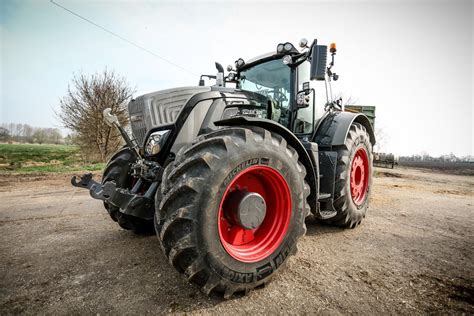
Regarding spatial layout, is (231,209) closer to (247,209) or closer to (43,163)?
(247,209)

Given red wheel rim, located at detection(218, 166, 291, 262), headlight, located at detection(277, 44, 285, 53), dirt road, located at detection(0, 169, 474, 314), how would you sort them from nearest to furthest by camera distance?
dirt road, located at detection(0, 169, 474, 314), red wheel rim, located at detection(218, 166, 291, 262), headlight, located at detection(277, 44, 285, 53)

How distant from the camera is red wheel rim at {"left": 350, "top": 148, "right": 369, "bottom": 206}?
428 centimetres

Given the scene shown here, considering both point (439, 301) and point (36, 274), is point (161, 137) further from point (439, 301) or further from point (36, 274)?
point (439, 301)

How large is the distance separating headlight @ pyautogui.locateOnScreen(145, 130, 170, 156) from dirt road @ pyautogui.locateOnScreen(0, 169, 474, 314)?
113cm

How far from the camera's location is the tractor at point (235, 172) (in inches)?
71.2

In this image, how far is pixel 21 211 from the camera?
4.69m

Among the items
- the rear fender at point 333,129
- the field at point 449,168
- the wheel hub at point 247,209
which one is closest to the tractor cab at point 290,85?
the rear fender at point 333,129

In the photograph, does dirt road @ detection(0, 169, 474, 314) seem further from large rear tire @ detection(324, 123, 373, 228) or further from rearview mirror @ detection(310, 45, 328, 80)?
rearview mirror @ detection(310, 45, 328, 80)

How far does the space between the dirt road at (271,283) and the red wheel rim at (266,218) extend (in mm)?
335

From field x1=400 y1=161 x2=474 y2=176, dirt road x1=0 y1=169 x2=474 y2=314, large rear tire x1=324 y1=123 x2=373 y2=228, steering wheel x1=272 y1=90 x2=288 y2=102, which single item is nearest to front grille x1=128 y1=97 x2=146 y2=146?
dirt road x1=0 y1=169 x2=474 y2=314

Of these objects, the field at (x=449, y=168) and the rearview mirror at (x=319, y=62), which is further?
the field at (x=449, y=168)

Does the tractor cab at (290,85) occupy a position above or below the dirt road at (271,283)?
above

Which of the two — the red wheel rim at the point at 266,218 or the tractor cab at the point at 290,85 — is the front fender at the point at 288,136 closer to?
the red wheel rim at the point at 266,218

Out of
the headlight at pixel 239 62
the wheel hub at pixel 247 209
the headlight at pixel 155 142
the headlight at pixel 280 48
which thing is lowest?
the wheel hub at pixel 247 209
